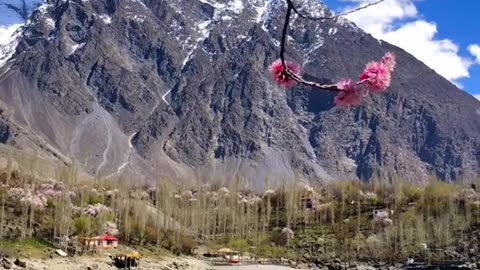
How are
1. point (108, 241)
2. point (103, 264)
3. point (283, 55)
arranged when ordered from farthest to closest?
1. point (108, 241)
2. point (103, 264)
3. point (283, 55)

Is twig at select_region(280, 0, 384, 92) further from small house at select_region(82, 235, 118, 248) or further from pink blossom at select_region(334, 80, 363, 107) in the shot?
small house at select_region(82, 235, 118, 248)

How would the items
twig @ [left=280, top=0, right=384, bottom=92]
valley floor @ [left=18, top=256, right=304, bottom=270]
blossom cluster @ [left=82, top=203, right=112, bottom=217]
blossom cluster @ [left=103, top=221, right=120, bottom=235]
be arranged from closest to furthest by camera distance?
twig @ [left=280, top=0, right=384, bottom=92]
valley floor @ [left=18, top=256, right=304, bottom=270]
blossom cluster @ [left=103, top=221, right=120, bottom=235]
blossom cluster @ [left=82, top=203, right=112, bottom=217]

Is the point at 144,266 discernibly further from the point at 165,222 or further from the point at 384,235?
the point at 384,235

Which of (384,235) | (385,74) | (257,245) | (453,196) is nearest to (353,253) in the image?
(384,235)

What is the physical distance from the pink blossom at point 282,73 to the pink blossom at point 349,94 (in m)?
0.29

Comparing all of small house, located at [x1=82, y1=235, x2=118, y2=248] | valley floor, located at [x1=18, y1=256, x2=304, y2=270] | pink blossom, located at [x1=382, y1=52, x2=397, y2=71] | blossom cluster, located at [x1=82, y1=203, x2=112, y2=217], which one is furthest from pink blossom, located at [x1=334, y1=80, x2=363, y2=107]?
blossom cluster, located at [x1=82, y1=203, x2=112, y2=217]

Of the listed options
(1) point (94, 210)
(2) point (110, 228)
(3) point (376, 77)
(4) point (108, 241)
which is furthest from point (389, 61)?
(1) point (94, 210)

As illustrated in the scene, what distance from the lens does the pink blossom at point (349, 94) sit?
158 inches

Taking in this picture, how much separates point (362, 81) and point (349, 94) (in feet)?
0.42

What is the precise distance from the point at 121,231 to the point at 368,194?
46122mm

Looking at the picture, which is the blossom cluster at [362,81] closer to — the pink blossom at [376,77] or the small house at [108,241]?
the pink blossom at [376,77]

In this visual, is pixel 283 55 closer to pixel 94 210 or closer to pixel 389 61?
pixel 389 61

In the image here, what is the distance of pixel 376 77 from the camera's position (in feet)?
13.6

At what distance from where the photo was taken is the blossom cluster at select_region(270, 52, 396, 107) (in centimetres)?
404
